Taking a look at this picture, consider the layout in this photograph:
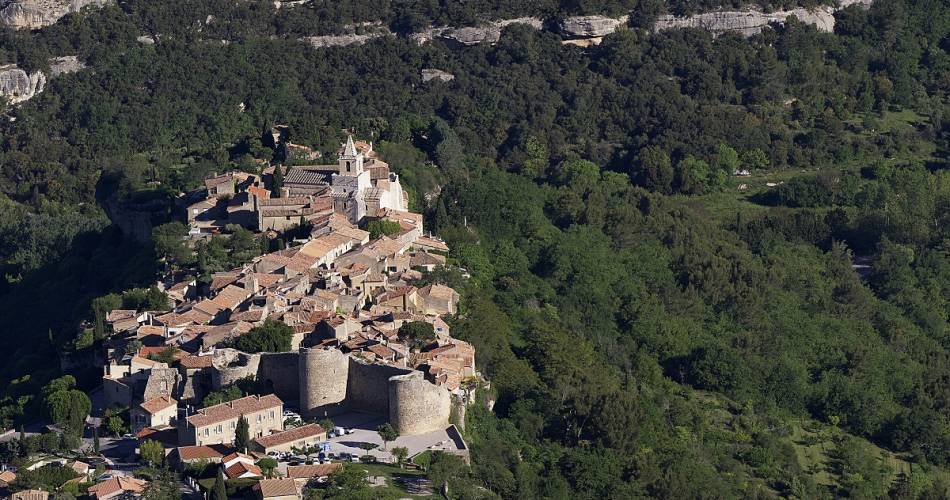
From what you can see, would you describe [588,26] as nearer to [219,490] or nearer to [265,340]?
[265,340]

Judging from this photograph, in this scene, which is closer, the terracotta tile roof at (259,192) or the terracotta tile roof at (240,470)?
the terracotta tile roof at (240,470)

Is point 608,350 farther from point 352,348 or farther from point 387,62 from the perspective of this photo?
point 387,62

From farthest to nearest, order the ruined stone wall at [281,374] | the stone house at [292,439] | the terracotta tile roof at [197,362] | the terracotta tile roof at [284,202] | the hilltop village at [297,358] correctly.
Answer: the terracotta tile roof at [284,202] < the terracotta tile roof at [197,362] < the ruined stone wall at [281,374] < the hilltop village at [297,358] < the stone house at [292,439]

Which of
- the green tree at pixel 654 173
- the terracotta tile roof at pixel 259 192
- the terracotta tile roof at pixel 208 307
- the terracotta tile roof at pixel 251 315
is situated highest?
the terracotta tile roof at pixel 259 192

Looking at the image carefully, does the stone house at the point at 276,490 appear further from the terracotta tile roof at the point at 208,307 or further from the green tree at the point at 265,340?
the terracotta tile roof at the point at 208,307

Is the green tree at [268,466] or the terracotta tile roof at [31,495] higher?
the green tree at [268,466]

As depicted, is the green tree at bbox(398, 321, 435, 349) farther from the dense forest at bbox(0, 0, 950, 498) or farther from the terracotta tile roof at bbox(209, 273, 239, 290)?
the terracotta tile roof at bbox(209, 273, 239, 290)

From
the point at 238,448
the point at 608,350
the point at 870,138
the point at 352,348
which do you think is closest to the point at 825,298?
the point at 608,350

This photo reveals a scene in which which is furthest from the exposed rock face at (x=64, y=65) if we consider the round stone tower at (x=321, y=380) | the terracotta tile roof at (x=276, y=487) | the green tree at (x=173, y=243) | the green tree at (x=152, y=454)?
the terracotta tile roof at (x=276, y=487)
